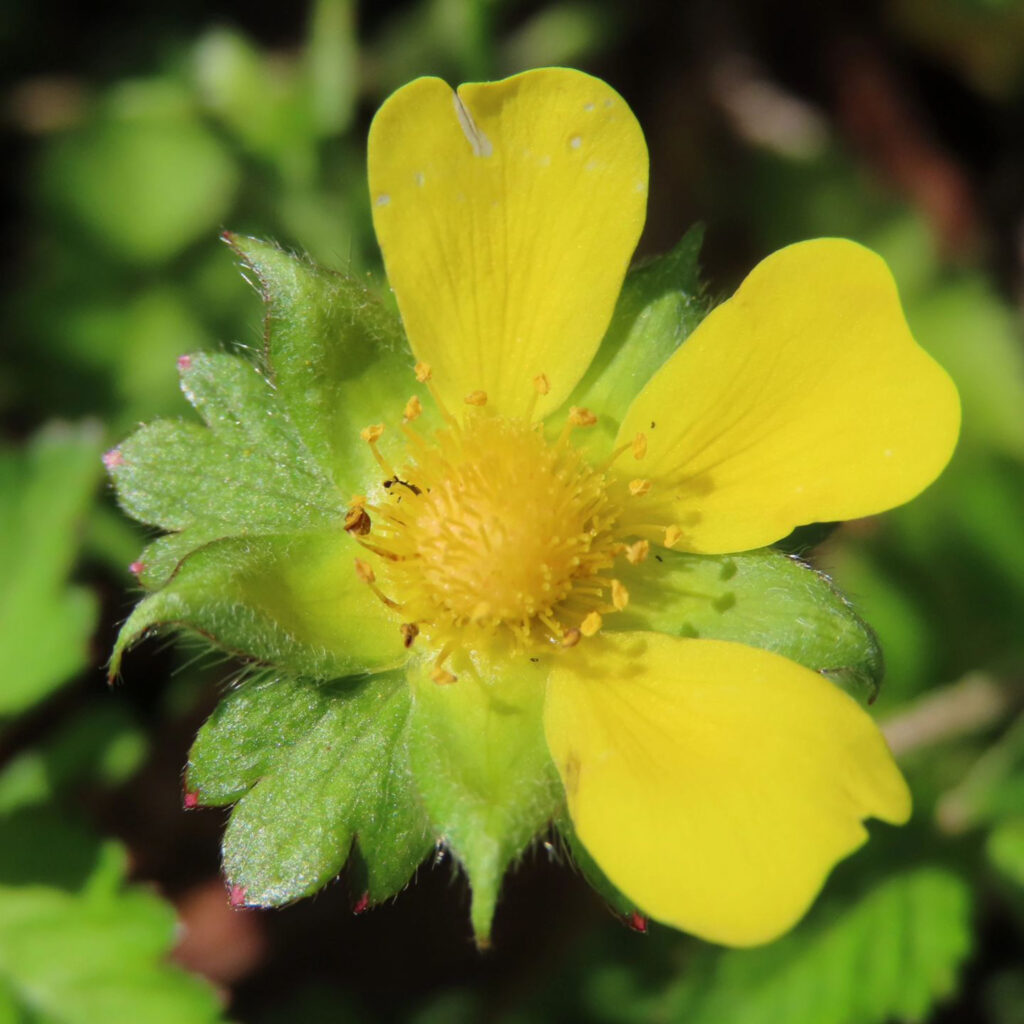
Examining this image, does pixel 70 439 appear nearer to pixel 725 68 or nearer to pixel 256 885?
pixel 256 885

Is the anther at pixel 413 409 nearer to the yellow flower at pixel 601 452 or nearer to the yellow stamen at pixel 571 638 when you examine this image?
the yellow flower at pixel 601 452

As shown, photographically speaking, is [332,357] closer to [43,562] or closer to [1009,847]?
[43,562]

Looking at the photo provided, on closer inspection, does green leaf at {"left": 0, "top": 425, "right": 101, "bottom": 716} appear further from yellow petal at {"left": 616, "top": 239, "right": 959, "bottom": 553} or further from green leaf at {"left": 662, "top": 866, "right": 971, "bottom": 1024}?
green leaf at {"left": 662, "top": 866, "right": 971, "bottom": 1024}

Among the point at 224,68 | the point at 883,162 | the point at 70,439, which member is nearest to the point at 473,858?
the point at 70,439

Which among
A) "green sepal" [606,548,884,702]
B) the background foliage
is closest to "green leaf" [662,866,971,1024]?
the background foliage

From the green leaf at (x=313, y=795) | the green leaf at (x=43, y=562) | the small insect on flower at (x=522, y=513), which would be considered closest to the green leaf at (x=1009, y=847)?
the small insect on flower at (x=522, y=513)

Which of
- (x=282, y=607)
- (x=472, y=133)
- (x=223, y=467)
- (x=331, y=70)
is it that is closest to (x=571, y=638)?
(x=282, y=607)
